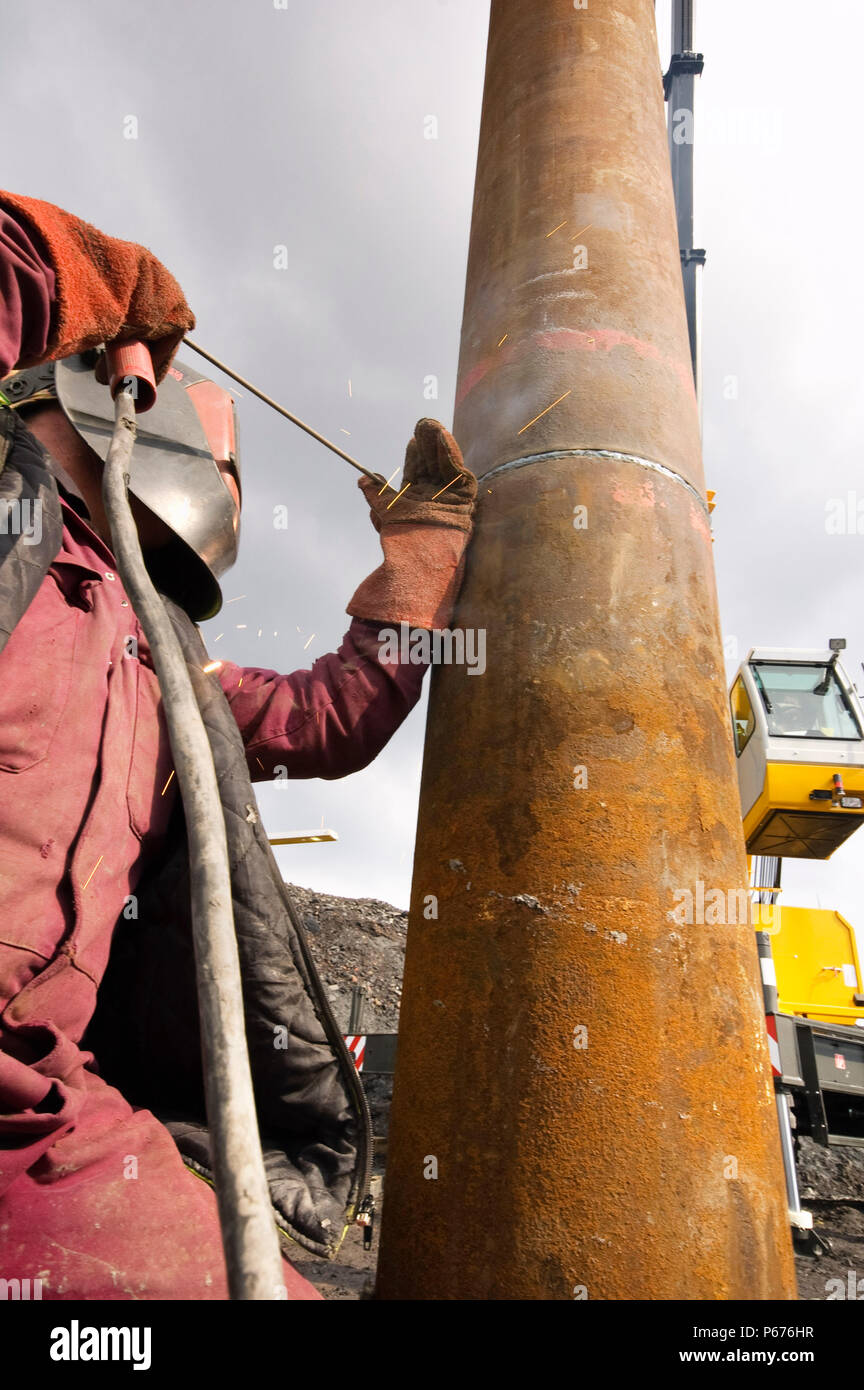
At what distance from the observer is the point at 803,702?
411 inches

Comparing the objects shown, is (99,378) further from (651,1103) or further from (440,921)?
(651,1103)

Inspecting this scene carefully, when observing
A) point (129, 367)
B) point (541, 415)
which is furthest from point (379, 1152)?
point (129, 367)

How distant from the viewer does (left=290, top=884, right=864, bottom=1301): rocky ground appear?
4.69 meters

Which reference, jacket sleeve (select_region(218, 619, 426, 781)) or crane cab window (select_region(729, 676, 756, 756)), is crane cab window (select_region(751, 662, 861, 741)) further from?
jacket sleeve (select_region(218, 619, 426, 781))

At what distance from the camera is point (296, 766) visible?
2.28 m

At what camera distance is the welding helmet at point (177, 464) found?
2.30 metres

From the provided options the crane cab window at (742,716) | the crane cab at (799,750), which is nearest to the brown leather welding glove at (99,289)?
the crane cab at (799,750)

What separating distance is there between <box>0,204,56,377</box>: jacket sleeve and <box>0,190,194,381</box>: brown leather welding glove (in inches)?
0.8

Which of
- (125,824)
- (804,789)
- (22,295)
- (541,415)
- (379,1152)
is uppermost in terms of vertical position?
(804,789)

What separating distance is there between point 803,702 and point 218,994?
408 inches

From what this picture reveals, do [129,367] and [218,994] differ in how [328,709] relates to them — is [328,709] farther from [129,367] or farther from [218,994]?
[218,994]

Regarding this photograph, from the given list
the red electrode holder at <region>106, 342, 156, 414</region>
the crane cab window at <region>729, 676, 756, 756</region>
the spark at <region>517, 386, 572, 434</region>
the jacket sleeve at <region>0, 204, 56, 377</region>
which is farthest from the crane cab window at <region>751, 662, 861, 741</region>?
the jacket sleeve at <region>0, 204, 56, 377</region>
